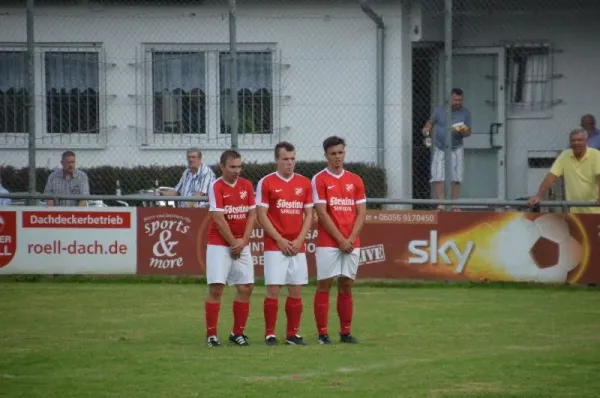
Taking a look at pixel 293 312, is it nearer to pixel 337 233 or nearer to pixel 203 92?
pixel 337 233

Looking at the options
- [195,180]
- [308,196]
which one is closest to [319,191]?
[308,196]

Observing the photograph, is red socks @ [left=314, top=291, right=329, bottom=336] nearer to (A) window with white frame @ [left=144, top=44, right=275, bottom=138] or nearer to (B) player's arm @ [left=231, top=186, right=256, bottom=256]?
(B) player's arm @ [left=231, top=186, right=256, bottom=256]

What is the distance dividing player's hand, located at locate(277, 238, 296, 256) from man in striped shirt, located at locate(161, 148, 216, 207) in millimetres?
6294

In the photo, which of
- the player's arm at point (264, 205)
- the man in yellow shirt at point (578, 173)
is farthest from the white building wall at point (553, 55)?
the player's arm at point (264, 205)

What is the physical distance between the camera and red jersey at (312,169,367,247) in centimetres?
1326

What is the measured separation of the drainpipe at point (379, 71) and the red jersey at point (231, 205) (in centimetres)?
789

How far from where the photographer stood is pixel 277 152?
13.2 m

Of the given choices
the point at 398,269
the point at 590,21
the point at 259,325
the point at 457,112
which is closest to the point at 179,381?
the point at 259,325

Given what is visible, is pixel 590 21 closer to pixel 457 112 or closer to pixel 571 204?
pixel 457 112

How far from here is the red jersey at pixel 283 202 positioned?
13086mm

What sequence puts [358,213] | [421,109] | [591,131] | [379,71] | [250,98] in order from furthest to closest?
1. [421,109]
2. [379,71]
3. [250,98]
4. [591,131]
5. [358,213]

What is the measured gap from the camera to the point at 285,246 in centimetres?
1298

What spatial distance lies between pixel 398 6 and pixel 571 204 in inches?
212

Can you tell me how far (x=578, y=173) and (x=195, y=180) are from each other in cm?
522
